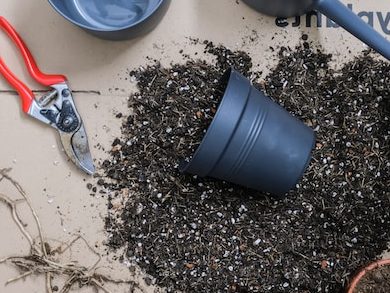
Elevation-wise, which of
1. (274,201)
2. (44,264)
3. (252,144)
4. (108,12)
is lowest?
(44,264)

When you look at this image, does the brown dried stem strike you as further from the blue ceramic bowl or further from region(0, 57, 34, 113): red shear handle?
the blue ceramic bowl

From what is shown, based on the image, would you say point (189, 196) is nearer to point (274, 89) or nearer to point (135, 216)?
point (135, 216)

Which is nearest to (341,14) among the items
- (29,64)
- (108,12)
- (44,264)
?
(108,12)

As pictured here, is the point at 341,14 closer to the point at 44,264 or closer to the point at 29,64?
the point at 29,64

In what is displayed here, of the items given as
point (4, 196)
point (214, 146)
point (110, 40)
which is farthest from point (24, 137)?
point (214, 146)

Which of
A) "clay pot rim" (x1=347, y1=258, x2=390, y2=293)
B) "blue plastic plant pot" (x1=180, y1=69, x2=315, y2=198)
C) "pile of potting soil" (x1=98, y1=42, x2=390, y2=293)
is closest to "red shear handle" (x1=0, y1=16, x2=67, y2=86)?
"pile of potting soil" (x1=98, y1=42, x2=390, y2=293)

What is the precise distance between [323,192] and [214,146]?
254 mm

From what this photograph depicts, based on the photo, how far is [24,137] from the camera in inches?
47.3

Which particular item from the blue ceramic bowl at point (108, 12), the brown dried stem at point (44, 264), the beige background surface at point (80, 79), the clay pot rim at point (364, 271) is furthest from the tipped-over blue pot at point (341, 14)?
the brown dried stem at point (44, 264)

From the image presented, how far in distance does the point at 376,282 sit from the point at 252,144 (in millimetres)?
329

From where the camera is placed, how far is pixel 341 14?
1063 millimetres

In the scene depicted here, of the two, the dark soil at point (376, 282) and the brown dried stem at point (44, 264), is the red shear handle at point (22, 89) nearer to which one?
the brown dried stem at point (44, 264)

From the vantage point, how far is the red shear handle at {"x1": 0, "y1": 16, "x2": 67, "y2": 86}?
1175 mm

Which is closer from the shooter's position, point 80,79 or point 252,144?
point 252,144
